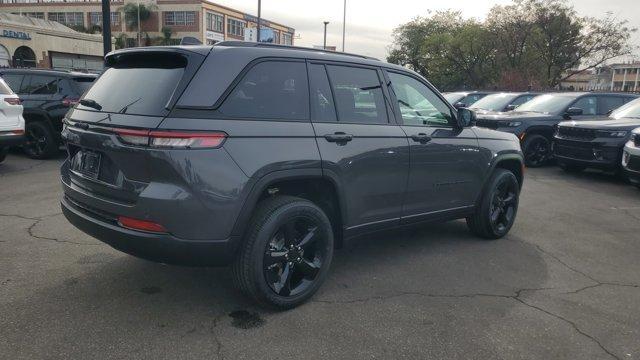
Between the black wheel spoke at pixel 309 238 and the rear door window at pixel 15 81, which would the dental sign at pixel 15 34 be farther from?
the black wheel spoke at pixel 309 238

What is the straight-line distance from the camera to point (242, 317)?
3332 mm

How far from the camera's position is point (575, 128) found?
934cm

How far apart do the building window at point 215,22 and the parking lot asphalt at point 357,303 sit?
74.4 metres

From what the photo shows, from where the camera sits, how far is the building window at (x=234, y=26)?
80.4 metres

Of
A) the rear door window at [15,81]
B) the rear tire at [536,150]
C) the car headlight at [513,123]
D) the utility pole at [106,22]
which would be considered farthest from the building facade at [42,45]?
the rear tire at [536,150]

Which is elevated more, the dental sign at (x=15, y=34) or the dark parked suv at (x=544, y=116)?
the dental sign at (x=15, y=34)

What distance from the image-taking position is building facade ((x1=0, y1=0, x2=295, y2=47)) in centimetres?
7219

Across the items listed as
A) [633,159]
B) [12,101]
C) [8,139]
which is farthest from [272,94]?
[633,159]

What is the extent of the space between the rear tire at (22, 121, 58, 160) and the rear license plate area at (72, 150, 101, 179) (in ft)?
22.2

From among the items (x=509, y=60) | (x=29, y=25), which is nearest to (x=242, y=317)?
(x=509, y=60)

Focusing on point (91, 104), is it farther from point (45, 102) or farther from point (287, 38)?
point (287, 38)

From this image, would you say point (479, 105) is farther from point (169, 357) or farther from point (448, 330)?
point (169, 357)

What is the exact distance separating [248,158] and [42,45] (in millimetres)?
53468

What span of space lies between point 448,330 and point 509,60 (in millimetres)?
34772
